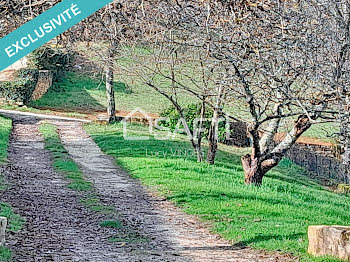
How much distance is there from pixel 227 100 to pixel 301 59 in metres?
3.83

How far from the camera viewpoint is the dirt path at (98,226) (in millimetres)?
8000

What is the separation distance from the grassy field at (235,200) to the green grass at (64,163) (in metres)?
1.22

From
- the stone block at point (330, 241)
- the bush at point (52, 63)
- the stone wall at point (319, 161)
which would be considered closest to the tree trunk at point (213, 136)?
the stone wall at point (319, 161)

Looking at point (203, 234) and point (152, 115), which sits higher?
point (152, 115)

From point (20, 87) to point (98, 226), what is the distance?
18472mm

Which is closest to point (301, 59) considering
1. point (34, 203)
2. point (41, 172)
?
point (34, 203)

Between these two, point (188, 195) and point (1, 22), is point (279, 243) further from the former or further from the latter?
point (1, 22)

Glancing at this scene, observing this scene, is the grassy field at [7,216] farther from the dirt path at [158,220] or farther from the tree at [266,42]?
the tree at [266,42]

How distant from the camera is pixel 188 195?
1178 cm

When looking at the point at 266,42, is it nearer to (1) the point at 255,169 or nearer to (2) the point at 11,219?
(2) the point at 11,219

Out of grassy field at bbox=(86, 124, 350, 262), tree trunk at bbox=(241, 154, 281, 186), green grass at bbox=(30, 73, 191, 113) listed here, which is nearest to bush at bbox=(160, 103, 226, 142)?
grassy field at bbox=(86, 124, 350, 262)

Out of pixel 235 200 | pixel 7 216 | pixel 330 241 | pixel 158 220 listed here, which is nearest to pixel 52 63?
pixel 235 200

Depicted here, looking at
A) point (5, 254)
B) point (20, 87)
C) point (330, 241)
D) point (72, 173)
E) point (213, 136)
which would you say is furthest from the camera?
point (20, 87)

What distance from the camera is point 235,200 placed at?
11414 mm
